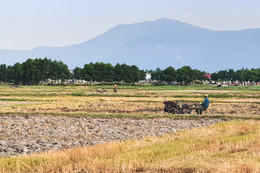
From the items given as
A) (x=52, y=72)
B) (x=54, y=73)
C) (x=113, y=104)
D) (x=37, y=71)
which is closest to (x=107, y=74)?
(x=54, y=73)

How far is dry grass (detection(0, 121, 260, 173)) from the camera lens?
10727 mm

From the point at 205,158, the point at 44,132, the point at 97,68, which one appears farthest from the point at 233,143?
the point at 97,68

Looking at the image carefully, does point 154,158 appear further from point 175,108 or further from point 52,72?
point 52,72

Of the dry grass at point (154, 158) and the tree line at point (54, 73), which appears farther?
the tree line at point (54, 73)

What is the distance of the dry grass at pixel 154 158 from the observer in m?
10.7

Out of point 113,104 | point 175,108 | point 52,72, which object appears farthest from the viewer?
point 52,72

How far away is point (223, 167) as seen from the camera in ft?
33.6

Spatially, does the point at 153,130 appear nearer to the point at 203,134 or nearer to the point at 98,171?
the point at 203,134

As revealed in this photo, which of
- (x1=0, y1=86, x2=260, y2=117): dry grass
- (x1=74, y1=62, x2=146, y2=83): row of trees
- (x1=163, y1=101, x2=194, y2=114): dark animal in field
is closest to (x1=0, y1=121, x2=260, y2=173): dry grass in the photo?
(x1=0, y1=86, x2=260, y2=117): dry grass

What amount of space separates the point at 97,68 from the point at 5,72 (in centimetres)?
4791

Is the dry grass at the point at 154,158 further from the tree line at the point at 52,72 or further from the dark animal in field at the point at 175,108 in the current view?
the tree line at the point at 52,72

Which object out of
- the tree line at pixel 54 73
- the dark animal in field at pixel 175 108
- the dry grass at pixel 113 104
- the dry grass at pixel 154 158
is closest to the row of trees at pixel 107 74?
the tree line at pixel 54 73

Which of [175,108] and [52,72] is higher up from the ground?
[52,72]

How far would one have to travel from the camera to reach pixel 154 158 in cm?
1231
